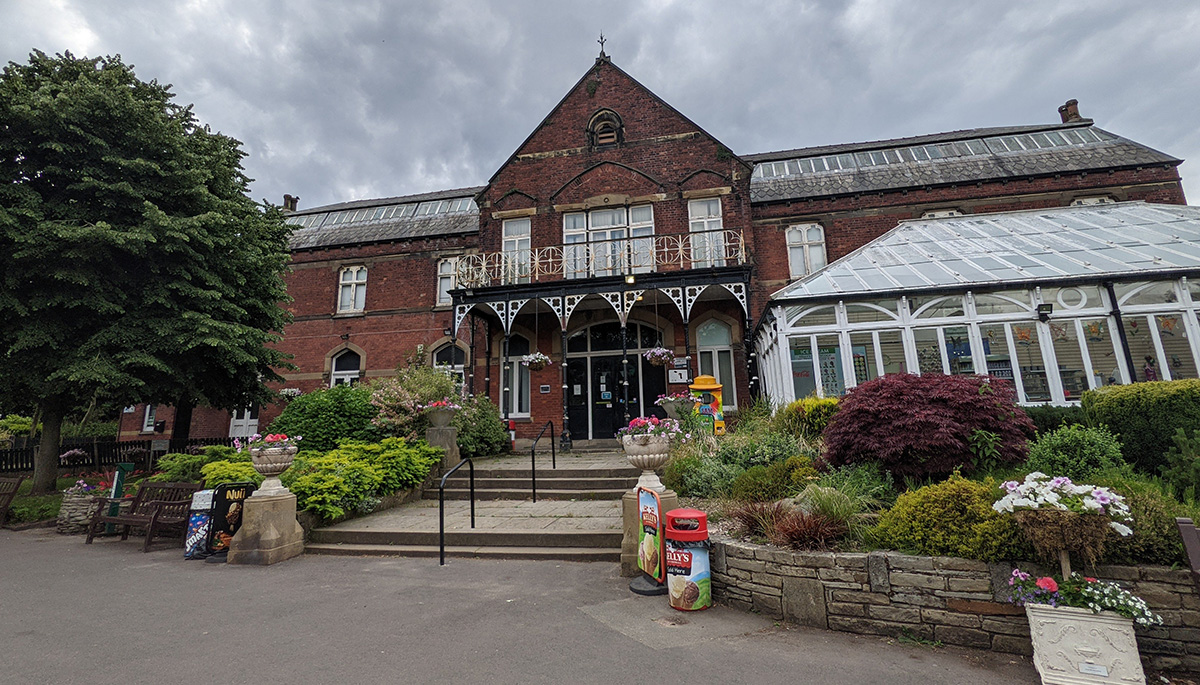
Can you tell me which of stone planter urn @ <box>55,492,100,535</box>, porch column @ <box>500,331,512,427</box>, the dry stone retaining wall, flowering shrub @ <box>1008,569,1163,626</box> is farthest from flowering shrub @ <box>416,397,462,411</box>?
flowering shrub @ <box>1008,569,1163,626</box>

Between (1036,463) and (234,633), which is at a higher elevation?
(1036,463)

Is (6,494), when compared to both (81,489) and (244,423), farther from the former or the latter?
(244,423)

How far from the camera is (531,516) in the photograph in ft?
24.4

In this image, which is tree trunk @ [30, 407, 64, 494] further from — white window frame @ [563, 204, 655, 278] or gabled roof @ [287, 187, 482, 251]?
white window frame @ [563, 204, 655, 278]

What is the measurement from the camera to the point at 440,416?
10383mm

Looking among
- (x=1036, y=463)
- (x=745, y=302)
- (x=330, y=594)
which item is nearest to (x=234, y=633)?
(x=330, y=594)

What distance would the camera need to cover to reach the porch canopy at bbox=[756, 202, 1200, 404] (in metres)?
8.69

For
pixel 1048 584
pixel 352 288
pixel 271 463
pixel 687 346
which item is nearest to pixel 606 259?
pixel 687 346

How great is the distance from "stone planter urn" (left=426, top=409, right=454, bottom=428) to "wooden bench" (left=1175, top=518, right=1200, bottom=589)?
9.73 metres

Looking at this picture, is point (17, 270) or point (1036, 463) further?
point (17, 270)

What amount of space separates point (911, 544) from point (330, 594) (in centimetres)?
516

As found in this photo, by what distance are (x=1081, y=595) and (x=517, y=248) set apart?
1501 centimetres

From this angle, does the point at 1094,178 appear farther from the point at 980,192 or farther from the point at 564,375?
the point at 564,375

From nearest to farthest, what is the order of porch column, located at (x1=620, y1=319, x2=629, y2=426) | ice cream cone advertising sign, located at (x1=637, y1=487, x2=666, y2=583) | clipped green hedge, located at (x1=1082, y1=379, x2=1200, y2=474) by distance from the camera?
ice cream cone advertising sign, located at (x1=637, y1=487, x2=666, y2=583), clipped green hedge, located at (x1=1082, y1=379, x2=1200, y2=474), porch column, located at (x1=620, y1=319, x2=629, y2=426)
